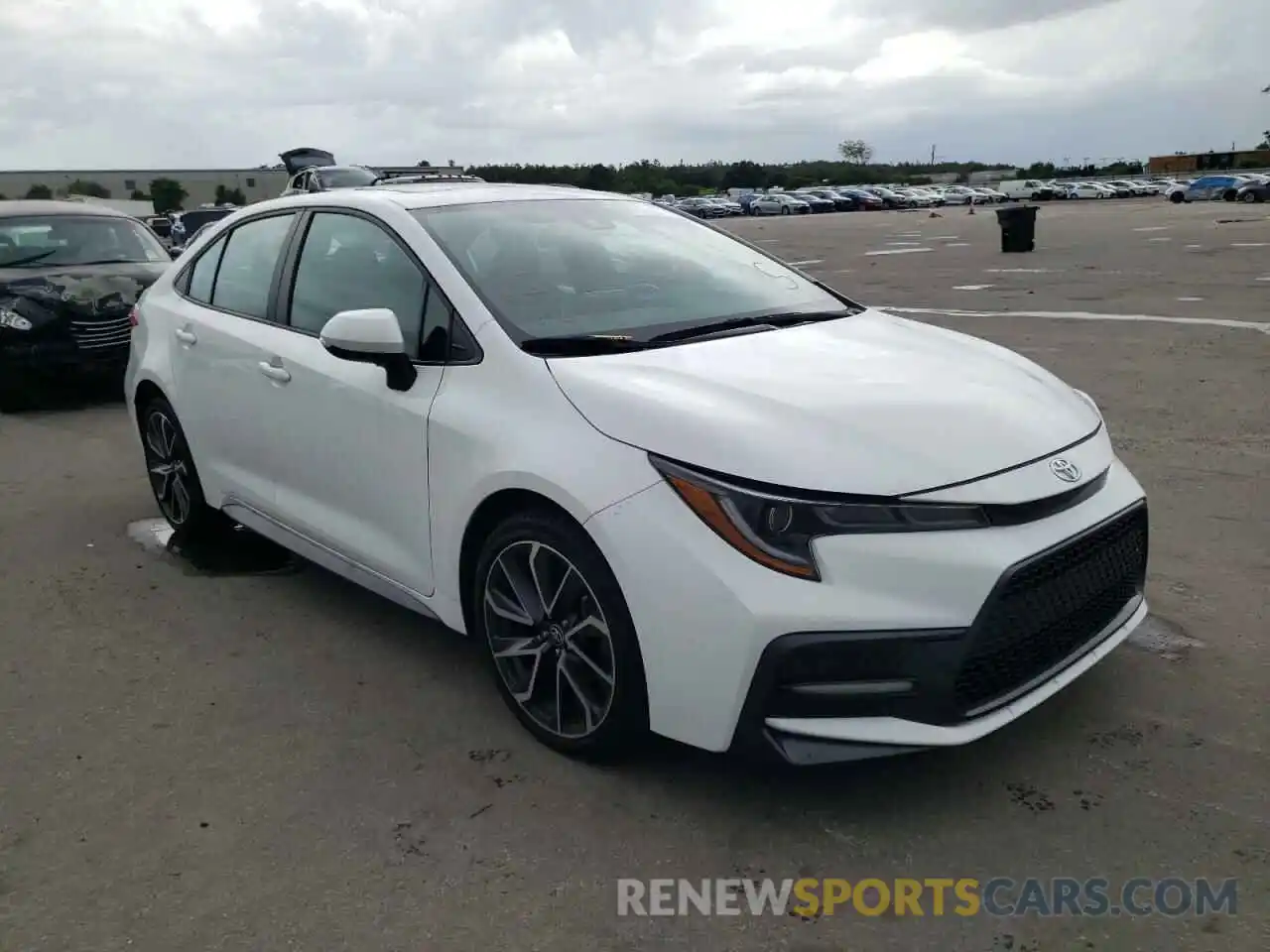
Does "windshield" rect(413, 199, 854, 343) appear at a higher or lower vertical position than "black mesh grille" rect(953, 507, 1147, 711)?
higher

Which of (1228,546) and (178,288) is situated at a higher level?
(178,288)

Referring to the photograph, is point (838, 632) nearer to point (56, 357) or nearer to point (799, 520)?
point (799, 520)

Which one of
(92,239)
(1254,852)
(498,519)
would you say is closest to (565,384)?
(498,519)

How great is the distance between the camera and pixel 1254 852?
2.69 metres

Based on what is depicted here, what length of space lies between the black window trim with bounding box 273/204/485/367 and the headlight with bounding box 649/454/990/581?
3.49 ft

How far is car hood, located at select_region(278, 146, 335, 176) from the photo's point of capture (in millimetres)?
29922

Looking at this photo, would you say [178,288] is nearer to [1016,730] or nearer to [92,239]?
[1016,730]

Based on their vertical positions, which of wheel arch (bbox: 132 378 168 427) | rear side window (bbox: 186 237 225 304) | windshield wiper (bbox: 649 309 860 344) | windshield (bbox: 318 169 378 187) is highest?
windshield (bbox: 318 169 378 187)

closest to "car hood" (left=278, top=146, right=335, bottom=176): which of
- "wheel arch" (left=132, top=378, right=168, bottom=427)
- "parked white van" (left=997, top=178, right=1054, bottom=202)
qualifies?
"wheel arch" (left=132, top=378, right=168, bottom=427)

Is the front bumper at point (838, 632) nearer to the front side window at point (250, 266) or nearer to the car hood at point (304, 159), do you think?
the front side window at point (250, 266)

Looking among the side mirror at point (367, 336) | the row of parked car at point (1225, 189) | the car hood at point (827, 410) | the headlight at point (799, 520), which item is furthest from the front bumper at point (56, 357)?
the row of parked car at point (1225, 189)

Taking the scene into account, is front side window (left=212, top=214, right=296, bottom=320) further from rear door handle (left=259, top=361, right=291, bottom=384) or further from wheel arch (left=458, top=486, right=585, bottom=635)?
wheel arch (left=458, top=486, right=585, bottom=635)

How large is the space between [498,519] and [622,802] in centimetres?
88

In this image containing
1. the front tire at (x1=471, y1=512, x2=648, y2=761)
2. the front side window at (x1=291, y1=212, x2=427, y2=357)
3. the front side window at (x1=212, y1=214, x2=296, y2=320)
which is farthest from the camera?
the front side window at (x1=212, y1=214, x2=296, y2=320)
